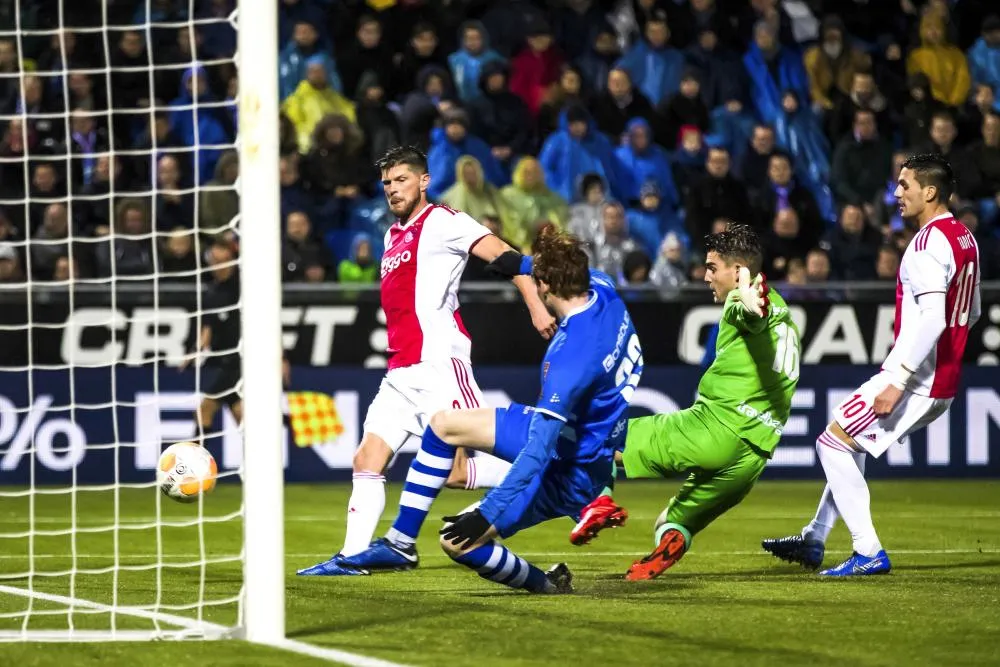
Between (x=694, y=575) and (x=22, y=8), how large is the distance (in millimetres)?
9254

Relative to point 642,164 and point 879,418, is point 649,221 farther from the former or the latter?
point 879,418

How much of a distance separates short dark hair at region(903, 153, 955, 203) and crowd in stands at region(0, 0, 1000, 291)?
556 cm

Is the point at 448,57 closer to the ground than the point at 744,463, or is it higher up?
higher up

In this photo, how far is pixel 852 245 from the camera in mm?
15164

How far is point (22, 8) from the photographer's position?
14.7 metres

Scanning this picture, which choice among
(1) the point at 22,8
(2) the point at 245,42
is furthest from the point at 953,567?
(1) the point at 22,8

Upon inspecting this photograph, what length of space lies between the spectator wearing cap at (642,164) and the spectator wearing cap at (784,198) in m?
0.78

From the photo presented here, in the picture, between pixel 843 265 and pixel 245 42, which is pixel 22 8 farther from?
pixel 245 42

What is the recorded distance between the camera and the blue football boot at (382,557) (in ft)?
25.5

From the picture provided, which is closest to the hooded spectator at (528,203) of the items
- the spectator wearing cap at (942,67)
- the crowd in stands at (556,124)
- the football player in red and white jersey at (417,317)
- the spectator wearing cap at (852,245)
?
the crowd in stands at (556,124)

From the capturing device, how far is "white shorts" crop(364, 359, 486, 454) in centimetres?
811

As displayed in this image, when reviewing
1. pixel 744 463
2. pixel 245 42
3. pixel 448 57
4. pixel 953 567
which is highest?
pixel 448 57

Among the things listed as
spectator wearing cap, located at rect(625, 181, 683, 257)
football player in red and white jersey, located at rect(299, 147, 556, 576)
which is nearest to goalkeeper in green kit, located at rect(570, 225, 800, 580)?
football player in red and white jersey, located at rect(299, 147, 556, 576)

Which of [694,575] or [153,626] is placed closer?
[153,626]
